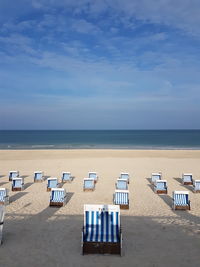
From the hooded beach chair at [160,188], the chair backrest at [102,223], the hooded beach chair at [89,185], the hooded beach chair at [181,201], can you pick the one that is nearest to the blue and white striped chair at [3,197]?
the hooded beach chair at [89,185]

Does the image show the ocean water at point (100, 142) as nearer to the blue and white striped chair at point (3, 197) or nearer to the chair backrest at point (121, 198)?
the blue and white striped chair at point (3, 197)

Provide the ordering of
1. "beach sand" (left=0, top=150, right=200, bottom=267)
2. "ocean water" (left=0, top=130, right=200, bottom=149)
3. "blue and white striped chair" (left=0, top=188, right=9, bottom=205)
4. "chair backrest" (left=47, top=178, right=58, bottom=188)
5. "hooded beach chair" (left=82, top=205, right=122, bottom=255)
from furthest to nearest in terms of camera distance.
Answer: "ocean water" (left=0, top=130, right=200, bottom=149), "chair backrest" (left=47, top=178, right=58, bottom=188), "blue and white striped chair" (left=0, top=188, right=9, bottom=205), "hooded beach chair" (left=82, top=205, right=122, bottom=255), "beach sand" (left=0, top=150, right=200, bottom=267)

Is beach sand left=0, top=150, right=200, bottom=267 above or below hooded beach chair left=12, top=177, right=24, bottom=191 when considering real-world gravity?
below

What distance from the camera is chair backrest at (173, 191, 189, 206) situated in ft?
31.8

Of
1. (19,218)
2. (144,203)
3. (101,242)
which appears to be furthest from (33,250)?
(144,203)

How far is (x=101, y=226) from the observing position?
640 centimetres

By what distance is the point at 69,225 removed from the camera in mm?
8016

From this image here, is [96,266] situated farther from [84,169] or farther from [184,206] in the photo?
[84,169]

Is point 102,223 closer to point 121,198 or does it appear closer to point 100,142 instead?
point 121,198

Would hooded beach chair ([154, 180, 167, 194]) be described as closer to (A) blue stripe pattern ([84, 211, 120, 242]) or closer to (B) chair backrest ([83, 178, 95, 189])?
(B) chair backrest ([83, 178, 95, 189])

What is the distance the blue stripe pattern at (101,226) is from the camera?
618cm

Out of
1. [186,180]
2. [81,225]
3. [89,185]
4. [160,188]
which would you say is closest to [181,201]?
[160,188]

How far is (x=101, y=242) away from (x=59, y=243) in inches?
51.5

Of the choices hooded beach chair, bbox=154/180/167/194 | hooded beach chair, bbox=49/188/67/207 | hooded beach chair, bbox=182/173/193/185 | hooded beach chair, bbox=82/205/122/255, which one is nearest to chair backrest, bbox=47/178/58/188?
hooded beach chair, bbox=49/188/67/207
